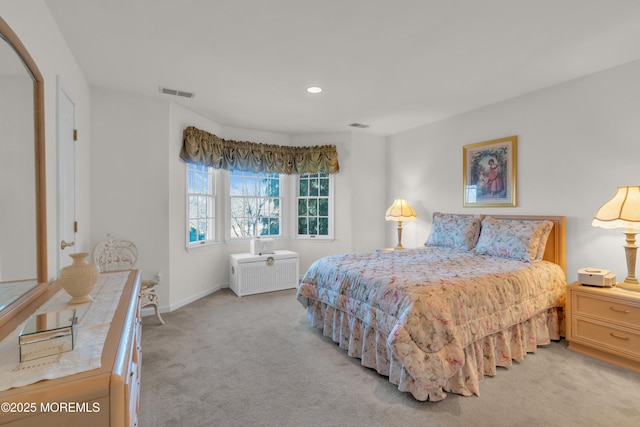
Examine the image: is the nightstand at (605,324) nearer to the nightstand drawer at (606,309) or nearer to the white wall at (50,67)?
the nightstand drawer at (606,309)

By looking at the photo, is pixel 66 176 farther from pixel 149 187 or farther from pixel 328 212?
pixel 328 212

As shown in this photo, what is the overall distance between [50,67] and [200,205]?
2.48m

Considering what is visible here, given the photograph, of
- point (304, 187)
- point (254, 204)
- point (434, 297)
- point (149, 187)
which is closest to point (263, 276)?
point (254, 204)

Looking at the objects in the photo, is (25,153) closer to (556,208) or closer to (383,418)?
(383,418)

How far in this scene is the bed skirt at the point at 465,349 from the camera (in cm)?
202

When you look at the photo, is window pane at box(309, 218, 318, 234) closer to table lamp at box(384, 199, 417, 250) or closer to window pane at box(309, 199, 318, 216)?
window pane at box(309, 199, 318, 216)

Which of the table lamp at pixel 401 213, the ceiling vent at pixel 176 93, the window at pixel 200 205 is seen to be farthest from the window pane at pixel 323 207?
the ceiling vent at pixel 176 93

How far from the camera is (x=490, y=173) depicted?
3.75m

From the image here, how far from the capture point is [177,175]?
3795 mm

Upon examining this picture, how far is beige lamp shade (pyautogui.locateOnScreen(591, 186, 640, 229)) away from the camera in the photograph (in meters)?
2.33

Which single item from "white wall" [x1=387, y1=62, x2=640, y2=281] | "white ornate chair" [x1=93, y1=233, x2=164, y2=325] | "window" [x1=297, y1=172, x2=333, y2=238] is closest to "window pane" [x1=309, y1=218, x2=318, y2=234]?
"window" [x1=297, y1=172, x2=333, y2=238]

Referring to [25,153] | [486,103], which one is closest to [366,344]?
[25,153]

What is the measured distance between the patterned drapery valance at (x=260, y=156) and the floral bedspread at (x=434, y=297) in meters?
2.18

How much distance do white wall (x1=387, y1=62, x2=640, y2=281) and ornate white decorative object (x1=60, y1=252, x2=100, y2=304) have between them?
3.96 metres
